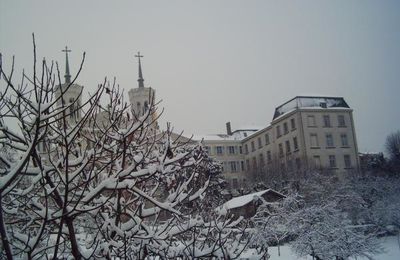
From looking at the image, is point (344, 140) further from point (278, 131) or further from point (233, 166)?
point (233, 166)

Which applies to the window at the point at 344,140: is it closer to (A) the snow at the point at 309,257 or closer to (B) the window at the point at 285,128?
(B) the window at the point at 285,128

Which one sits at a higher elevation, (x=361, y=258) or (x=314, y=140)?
(x=314, y=140)

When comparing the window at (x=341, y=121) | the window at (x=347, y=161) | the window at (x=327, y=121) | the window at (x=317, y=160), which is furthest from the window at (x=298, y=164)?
the window at (x=341, y=121)

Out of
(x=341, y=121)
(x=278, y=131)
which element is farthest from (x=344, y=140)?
(x=278, y=131)

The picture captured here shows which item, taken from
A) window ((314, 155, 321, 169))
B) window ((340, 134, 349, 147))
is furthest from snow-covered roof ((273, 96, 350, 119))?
window ((314, 155, 321, 169))

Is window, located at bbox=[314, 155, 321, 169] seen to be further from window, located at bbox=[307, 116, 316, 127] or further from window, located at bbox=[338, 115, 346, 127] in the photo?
window, located at bbox=[338, 115, 346, 127]

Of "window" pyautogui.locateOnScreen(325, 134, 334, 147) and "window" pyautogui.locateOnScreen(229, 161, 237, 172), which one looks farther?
"window" pyautogui.locateOnScreen(229, 161, 237, 172)

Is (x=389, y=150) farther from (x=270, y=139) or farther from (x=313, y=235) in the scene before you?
(x=313, y=235)

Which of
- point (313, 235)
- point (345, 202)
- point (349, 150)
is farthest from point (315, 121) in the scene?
point (313, 235)

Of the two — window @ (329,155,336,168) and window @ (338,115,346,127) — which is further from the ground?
window @ (338,115,346,127)

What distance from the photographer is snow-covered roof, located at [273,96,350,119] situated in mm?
54031

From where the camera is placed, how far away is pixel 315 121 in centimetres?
5347

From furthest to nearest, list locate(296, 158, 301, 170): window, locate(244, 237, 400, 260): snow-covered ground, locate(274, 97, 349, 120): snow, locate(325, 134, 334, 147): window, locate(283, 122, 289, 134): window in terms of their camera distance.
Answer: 1. locate(283, 122, 289, 134): window
2. locate(274, 97, 349, 120): snow
3. locate(325, 134, 334, 147): window
4. locate(296, 158, 301, 170): window
5. locate(244, 237, 400, 260): snow-covered ground

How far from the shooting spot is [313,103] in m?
54.6
